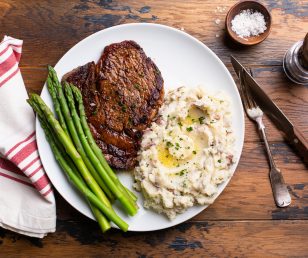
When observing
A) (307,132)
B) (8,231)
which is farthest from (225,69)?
(8,231)

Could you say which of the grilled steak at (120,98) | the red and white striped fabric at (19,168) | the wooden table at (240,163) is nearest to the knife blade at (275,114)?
the wooden table at (240,163)

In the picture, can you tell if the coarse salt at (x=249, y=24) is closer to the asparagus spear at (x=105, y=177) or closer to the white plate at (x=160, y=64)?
the white plate at (x=160, y=64)

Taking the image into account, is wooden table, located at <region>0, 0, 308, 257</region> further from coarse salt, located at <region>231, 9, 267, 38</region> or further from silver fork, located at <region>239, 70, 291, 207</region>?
coarse salt, located at <region>231, 9, 267, 38</region>

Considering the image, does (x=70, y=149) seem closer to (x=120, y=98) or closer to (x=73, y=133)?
(x=73, y=133)


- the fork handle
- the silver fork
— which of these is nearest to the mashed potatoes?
the silver fork

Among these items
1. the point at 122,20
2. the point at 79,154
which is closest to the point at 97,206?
the point at 79,154
